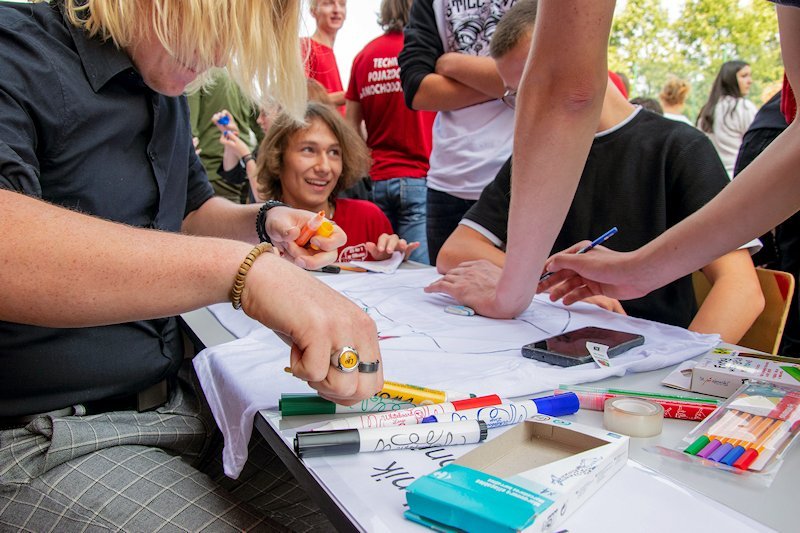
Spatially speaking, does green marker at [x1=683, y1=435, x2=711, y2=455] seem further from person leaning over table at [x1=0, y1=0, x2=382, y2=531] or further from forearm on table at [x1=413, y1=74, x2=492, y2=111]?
forearm on table at [x1=413, y1=74, x2=492, y2=111]

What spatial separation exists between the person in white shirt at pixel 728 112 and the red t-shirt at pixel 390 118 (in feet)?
9.35

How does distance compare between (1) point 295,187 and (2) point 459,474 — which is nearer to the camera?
(2) point 459,474

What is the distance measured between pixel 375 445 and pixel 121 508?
36 cm

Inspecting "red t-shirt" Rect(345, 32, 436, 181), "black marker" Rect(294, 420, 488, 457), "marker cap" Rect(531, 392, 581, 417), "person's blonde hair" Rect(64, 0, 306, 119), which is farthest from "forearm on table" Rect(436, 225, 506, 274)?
"red t-shirt" Rect(345, 32, 436, 181)

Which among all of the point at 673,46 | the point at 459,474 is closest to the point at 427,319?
the point at 459,474

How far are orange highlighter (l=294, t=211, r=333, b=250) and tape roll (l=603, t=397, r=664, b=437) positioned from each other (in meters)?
0.55

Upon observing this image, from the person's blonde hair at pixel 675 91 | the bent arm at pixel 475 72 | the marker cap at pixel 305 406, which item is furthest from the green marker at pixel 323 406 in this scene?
the person's blonde hair at pixel 675 91

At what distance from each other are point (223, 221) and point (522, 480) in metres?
0.93

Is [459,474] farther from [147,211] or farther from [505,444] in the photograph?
[147,211]

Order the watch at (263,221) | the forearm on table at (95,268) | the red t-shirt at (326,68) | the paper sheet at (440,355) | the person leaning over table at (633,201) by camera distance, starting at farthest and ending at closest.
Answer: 1. the red t-shirt at (326,68)
2. the person leaning over table at (633,201)
3. the watch at (263,221)
4. the paper sheet at (440,355)
5. the forearm on table at (95,268)

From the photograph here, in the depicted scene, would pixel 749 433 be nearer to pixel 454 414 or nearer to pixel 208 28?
pixel 454 414

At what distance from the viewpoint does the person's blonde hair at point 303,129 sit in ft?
7.17

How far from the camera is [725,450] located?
1.87 ft

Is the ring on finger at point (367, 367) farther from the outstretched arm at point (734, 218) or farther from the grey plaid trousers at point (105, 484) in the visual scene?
the outstretched arm at point (734, 218)
